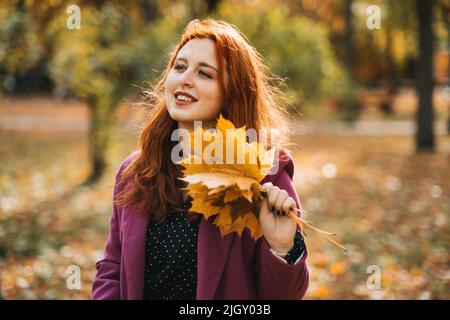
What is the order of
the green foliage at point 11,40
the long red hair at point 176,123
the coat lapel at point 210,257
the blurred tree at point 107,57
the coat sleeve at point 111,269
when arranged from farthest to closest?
the blurred tree at point 107,57 → the green foliage at point 11,40 → the coat sleeve at point 111,269 → the long red hair at point 176,123 → the coat lapel at point 210,257

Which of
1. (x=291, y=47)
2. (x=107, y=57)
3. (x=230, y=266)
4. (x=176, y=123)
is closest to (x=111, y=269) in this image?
(x=230, y=266)

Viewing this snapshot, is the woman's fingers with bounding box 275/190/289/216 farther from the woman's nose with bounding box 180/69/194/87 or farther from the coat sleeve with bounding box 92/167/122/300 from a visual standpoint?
the coat sleeve with bounding box 92/167/122/300

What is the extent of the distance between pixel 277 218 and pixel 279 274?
0.74 ft

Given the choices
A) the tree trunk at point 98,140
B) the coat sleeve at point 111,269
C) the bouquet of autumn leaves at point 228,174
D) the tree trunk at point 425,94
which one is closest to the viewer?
the bouquet of autumn leaves at point 228,174

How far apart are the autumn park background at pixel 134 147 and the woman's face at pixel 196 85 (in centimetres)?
80

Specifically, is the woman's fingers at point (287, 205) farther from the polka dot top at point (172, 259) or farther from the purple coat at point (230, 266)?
the polka dot top at point (172, 259)

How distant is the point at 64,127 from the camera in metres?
21.4

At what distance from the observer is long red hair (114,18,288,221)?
6.97 feet

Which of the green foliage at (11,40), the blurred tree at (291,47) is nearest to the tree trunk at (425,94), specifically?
the blurred tree at (291,47)

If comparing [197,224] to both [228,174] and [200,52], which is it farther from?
[200,52]

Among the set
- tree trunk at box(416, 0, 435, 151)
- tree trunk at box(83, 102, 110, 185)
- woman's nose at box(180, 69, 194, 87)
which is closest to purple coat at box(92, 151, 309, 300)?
woman's nose at box(180, 69, 194, 87)

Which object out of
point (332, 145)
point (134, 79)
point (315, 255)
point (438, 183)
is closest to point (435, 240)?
point (315, 255)

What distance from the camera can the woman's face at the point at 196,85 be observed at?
2.09 meters

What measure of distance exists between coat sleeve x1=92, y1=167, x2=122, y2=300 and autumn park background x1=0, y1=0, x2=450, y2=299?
1.88 feet
